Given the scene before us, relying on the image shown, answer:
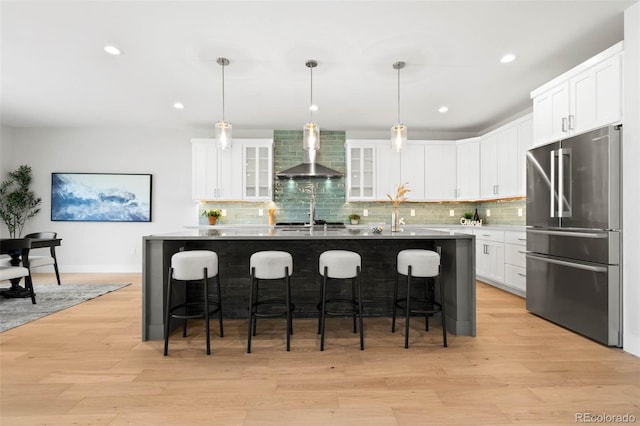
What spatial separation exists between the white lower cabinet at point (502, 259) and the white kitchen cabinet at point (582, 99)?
152cm

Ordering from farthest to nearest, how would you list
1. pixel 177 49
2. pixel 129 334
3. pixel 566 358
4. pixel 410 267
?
1. pixel 177 49
2. pixel 129 334
3. pixel 410 267
4. pixel 566 358

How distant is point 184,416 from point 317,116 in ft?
14.9

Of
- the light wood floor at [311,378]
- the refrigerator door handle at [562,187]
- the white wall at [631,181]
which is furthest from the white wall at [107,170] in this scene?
the white wall at [631,181]

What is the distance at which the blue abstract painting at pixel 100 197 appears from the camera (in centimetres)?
618

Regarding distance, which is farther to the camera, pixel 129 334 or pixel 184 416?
pixel 129 334

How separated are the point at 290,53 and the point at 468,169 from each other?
411 centimetres

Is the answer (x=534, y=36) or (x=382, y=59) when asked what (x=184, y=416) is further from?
(x=534, y=36)

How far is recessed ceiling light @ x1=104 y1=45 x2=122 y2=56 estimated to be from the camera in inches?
126

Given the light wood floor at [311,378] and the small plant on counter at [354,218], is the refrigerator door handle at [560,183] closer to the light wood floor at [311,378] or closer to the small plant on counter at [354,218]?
the light wood floor at [311,378]

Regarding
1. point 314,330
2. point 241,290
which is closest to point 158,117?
point 241,290

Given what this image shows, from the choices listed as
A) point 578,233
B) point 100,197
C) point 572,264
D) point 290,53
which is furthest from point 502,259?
point 100,197

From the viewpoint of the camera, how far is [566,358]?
2469 millimetres

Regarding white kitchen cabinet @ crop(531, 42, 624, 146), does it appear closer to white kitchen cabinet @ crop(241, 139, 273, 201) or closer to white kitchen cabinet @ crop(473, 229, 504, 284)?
white kitchen cabinet @ crop(473, 229, 504, 284)

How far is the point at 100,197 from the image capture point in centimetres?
622
